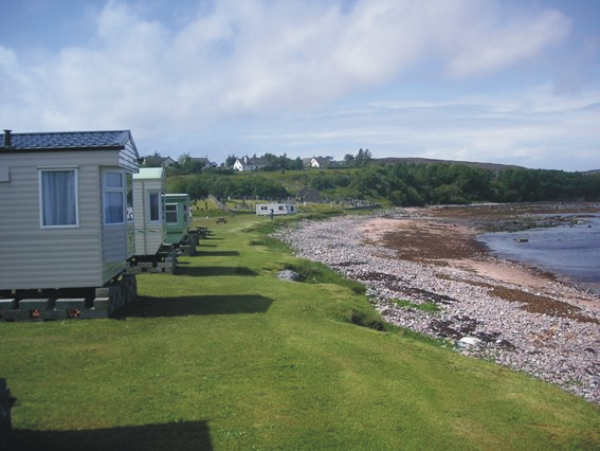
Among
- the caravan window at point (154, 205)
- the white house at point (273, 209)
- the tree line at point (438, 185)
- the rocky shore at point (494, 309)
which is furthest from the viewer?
the tree line at point (438, 185)

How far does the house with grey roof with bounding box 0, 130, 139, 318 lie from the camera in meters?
11.7

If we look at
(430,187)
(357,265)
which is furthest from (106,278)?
(430,187)

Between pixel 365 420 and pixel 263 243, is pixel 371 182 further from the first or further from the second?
pixel 365 420

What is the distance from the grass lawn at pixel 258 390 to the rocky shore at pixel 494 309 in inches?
123

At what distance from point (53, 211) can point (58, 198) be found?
324 millimetres

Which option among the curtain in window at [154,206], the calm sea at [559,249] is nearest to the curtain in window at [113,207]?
the curtain in window at [154,206]

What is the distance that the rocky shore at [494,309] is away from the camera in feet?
46.6

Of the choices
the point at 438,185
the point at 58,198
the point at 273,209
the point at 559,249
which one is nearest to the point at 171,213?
the point at 58,198

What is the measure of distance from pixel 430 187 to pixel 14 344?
160333 millimetres

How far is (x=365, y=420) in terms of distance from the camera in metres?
7.58

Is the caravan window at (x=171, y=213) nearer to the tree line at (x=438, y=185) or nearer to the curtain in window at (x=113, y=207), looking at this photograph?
the curtain in window at (x=113, y=207)

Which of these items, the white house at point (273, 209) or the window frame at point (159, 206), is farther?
the white house at point (273, 209)

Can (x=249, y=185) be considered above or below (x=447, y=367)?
above

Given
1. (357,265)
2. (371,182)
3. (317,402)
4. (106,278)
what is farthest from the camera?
(371,182)
